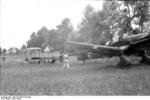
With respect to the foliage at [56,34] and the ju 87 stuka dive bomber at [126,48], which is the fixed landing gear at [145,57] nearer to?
the ju 87 stuka dive bomber at [126,48]

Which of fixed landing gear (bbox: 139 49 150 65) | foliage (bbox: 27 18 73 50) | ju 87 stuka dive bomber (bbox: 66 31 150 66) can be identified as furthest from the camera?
fixed landing gear (bbox: 139 49 150 65)

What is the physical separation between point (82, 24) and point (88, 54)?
341 centimetres

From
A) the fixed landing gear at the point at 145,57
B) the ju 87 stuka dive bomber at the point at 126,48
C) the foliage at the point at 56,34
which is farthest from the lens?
the fixed landing gear at the point at 145,57

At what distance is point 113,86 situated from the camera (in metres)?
3.89

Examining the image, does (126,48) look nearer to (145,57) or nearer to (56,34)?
(145,57)

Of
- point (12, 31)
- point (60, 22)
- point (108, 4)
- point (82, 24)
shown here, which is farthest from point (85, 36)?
point (12, 31)

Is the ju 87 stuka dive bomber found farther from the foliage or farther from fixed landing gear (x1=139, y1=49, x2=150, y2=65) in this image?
the foliage

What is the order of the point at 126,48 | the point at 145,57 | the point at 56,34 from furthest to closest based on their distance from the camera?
the point at 145,57 < the point at 126,48 < the point at 56,34

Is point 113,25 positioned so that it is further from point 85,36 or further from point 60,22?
point 60,22

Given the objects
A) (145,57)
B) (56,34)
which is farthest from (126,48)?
(56,34)

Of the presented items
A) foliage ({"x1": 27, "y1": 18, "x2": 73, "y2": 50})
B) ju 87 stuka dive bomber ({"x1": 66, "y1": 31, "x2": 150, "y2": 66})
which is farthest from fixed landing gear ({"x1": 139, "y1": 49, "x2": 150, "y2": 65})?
foliage ({"x1": 27, "y1": 18, "x2": 73, "y2": 50})

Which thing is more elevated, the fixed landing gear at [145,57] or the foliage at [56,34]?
the foliage at [56,34]

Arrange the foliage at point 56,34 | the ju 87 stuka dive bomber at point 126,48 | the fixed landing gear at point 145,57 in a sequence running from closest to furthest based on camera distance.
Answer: the foliage at point 56,34 → the ju 87 stuka dive bomber at point 126,48 → the fixed landing gear at point 145,57

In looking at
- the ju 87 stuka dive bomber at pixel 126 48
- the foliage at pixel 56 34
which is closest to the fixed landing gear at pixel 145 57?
the ju 87 stuka dive bomber at pixel 126 48
